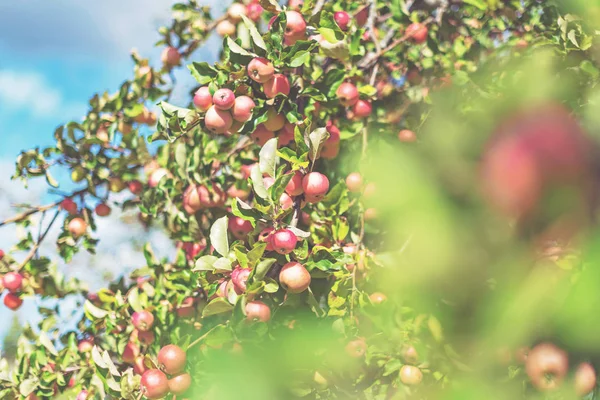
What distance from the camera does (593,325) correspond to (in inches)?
12.1

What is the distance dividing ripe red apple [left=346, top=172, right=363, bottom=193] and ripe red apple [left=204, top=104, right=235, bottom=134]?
412 millimetres

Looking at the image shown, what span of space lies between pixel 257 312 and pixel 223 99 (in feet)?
1.89

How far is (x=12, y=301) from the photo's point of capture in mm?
2209

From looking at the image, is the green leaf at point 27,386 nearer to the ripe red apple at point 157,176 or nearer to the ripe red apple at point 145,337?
the ripe red apple at point 145,337

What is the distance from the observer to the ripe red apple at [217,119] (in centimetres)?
146

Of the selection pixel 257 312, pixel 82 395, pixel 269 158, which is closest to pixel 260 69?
pixel 269 158

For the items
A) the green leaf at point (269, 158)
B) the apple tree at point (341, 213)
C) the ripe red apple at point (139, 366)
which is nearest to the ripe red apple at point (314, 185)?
the apple tree at point (341, 213)

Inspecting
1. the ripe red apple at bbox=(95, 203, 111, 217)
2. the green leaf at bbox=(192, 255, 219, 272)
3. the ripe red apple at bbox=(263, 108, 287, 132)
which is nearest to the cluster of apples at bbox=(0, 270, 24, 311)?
the ripe red apple at bbox=(95, 203, 111, 217)

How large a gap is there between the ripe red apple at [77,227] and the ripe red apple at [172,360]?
1108mm

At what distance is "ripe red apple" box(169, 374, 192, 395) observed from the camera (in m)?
1.40

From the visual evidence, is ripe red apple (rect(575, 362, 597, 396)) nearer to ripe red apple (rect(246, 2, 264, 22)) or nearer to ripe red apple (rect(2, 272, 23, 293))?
ripe red apple (rect(246, 2, 264, 22))

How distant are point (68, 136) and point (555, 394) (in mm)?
2291

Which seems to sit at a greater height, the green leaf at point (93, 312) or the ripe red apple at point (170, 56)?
the ripe red apple at point (170, 56)

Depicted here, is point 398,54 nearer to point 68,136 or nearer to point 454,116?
point 68,136
